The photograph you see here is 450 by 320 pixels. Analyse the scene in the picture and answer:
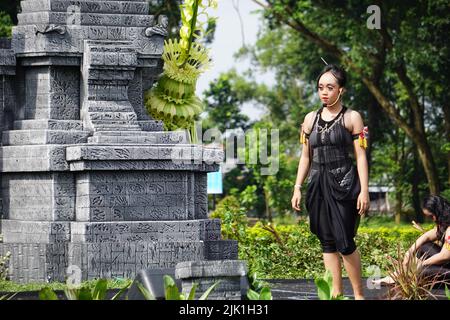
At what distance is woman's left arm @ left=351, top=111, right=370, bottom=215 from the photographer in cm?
1144

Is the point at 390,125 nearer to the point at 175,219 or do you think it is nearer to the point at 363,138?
the point at 175,219

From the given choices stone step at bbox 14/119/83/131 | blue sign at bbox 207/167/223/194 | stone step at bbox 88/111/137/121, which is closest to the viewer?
stone step at bbox 88/111/137/121

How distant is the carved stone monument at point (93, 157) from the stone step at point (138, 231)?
1 cm

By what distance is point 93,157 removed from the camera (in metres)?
14.8

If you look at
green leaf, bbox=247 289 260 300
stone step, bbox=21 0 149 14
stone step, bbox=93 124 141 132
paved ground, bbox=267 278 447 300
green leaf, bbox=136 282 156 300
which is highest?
stone step, bbox=21 0 149 14

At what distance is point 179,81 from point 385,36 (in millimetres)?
19573

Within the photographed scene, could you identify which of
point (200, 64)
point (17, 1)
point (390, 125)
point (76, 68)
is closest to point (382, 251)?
point (200, 64)

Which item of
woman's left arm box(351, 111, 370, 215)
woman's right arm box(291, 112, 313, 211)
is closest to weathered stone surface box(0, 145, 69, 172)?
woman's right arm box(291, 112, 313, 211)

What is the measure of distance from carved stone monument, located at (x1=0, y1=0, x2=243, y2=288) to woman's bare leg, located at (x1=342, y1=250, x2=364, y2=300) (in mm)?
3599

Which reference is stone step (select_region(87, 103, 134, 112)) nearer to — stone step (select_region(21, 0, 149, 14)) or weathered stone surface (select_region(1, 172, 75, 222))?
weathered stone surface (select_region(1, 172, 75, 222))

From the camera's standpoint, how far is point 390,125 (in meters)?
45.8

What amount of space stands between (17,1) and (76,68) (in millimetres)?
16205

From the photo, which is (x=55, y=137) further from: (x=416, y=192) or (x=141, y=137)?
(x=416, y=192)

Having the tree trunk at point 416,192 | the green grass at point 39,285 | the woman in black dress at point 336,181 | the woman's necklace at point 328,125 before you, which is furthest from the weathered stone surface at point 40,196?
the tree trunk at point 416,192
